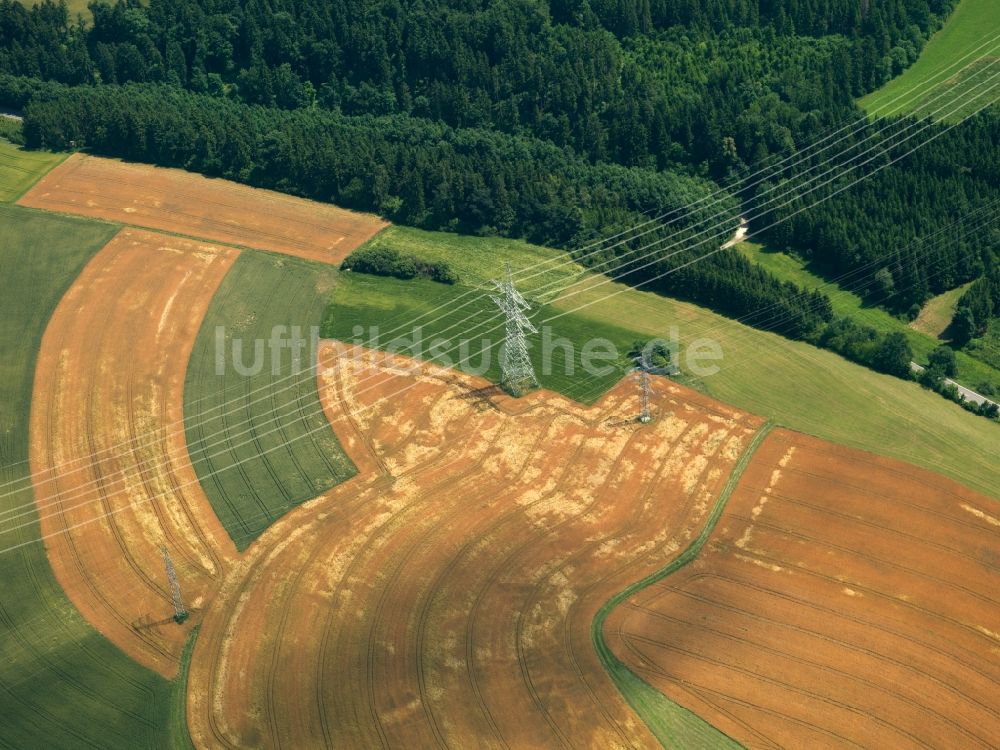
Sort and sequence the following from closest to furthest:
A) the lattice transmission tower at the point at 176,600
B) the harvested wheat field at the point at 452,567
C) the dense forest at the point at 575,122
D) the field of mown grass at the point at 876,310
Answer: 1. the harvested wheat field at the point at 452,567
2. the lattice transmission tower at the point at 176,600
3. the field of mown grass at the point at 876,310
4. the dense forest at the point at 575,122

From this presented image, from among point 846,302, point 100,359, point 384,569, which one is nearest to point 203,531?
point 384,569

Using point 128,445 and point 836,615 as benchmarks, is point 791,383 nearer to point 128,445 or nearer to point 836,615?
point 836,615

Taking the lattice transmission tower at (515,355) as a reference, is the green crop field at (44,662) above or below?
below

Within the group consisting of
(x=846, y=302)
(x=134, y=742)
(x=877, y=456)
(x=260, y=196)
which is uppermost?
(x=260, y=196)

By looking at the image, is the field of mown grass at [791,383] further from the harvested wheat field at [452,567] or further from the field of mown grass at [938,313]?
the field of mown grass at [938,313]

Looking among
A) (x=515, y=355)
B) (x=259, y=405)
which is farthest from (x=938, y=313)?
(x=259, y=405)

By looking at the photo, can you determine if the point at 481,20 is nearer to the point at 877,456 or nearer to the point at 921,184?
the point at 921,184

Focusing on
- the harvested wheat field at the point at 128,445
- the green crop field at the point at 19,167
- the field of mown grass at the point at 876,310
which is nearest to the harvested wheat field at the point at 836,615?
the field of mown grass at the point at 876,310
